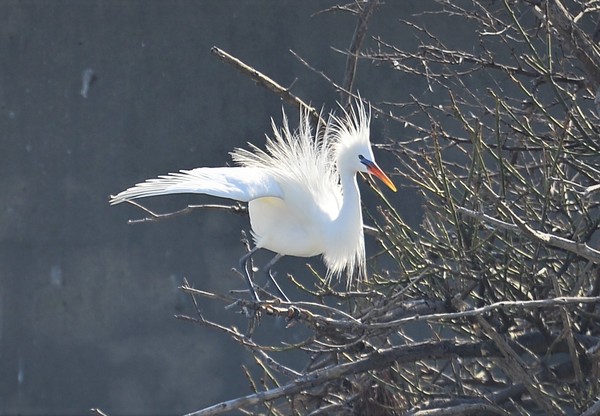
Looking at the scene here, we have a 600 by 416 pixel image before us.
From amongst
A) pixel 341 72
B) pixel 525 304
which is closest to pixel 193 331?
pixel 341 72

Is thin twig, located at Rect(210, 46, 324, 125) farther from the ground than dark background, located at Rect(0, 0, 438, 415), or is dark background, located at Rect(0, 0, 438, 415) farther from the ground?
thin twig, located at Rect(210, 46, 324, 125)

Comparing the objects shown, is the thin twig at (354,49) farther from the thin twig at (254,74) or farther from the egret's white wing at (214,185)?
the egret's white wing at (214,185)

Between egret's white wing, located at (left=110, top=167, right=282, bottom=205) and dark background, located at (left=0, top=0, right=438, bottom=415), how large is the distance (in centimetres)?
245

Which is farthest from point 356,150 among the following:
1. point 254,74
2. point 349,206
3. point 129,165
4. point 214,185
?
point 129,165

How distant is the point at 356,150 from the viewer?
3.23 meters

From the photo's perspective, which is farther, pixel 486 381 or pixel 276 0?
pixel 276 0

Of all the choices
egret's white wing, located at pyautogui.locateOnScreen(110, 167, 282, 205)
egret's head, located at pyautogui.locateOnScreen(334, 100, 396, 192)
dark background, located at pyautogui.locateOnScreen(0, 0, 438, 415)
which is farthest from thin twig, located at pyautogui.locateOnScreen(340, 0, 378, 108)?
dark background, located at pyautogui.locateOnScreen(0, 0, 438, 415)

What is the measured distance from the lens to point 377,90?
5.49 meters

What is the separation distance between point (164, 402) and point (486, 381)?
114 inches

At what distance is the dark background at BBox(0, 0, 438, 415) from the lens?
5.57m

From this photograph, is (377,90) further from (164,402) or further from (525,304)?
(525,304)

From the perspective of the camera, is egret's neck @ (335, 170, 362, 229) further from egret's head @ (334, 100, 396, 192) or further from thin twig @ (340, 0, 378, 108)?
thin twig @ (340, 0, 378, 108)

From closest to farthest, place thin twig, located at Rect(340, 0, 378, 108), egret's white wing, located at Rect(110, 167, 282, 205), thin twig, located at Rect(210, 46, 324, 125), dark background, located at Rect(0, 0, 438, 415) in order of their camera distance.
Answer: egret's white wing, located at Rect(110, 167, 282, 205)
thin twig, located at Rect(210, 46, 324, 125)
thin twig, located at Rect(340, 0, 378, 108)
dark background, located at Rect(0, 0, 438, 415)

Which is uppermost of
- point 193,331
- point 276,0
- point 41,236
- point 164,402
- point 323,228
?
point 276,0
